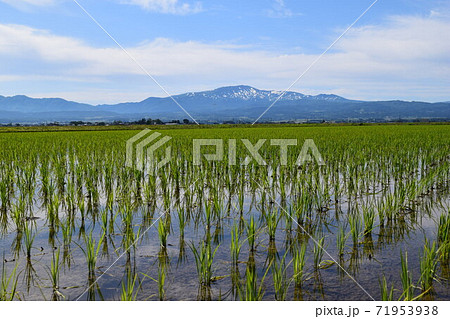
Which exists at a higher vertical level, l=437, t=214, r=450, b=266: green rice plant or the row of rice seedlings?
l=437, t=214, r=450, b=266: green rice plant

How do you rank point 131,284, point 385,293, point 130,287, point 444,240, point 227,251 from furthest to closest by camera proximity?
point 227,251 < point 444,240 < point 131,284 < point 130,287 < point 385,293

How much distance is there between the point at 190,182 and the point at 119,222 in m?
2.38

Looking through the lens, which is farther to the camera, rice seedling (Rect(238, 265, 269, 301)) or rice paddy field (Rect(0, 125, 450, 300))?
rice paddy field (Rect(0, 125, 450, 300))

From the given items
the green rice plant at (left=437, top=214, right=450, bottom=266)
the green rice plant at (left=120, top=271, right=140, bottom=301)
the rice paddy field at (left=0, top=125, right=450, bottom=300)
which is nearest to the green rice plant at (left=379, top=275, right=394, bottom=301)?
the rice paddy field at (left=0, top=125, right=450, bottom=300)

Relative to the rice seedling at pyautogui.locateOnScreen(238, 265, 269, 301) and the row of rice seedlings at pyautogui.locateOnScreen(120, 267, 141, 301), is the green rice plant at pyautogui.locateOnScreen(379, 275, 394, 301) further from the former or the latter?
the row of rice seedlings at pyautogui.locateOnScreen(120, 267, 141, 301)

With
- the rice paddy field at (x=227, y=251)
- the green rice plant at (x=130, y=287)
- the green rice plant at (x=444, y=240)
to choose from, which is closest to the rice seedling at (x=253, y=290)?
the rice paddy field at (x=227, y=251)

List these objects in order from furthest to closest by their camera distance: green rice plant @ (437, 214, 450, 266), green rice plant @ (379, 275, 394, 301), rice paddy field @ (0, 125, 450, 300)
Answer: green rice plant @ (437, 214, 450, 266) < rice paddy field @ (0, 125, 450, 300) < green rice plant @ (379, 275, 394, 301)

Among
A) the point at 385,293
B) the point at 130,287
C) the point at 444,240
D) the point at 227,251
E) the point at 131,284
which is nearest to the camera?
the point at 385,293

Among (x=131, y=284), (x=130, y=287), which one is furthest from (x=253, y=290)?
(x=131, y=284)

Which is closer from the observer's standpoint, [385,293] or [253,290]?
[385,293]

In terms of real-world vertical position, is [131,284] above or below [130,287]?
below

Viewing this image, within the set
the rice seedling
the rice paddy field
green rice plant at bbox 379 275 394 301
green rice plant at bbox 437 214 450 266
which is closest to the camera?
green rice plant at bbox 379 275 394 301

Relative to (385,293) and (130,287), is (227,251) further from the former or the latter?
(385,293)

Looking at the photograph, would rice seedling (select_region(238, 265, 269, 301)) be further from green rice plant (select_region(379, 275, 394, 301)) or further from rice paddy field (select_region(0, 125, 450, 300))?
green rice plant (select_region(379, 275, 394, 301))
